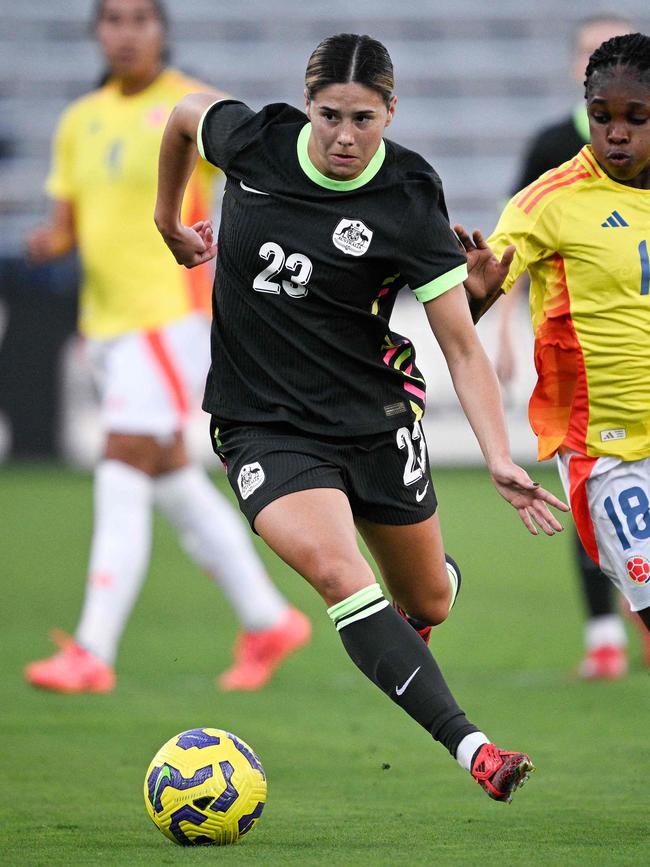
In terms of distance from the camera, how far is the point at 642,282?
4.52 meters

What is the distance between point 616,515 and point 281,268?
1190 mm

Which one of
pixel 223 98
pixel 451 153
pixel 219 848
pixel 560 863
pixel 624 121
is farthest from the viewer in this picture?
pixel 451 153

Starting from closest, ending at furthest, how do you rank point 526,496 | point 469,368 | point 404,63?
point 526,496 → point 469,368 → point 404,63

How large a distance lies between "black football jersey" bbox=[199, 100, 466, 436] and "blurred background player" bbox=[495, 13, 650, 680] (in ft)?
7.94

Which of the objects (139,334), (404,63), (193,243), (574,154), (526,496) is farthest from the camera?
(404,63)

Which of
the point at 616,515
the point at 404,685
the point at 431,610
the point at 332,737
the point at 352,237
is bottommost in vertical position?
the point at 332,737

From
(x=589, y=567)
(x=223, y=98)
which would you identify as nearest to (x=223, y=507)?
(x=589, y=567)

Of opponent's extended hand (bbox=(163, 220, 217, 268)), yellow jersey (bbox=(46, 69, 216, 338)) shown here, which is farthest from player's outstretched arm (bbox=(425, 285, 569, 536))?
yellow jersey (bbox=(46, 69, 216, 338))

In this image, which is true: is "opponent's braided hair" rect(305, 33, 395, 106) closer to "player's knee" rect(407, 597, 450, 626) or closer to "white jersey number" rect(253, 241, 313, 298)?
"white jersey number" rect(253, 241, 313, 298)

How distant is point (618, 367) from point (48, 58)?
1824 cm

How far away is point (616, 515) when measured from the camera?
14.9 ft

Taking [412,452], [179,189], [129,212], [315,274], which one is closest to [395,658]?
[412,452]

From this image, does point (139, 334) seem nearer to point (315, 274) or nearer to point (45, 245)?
point (45, 245)

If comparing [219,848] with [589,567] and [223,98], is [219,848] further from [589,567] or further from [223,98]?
[589,567]
